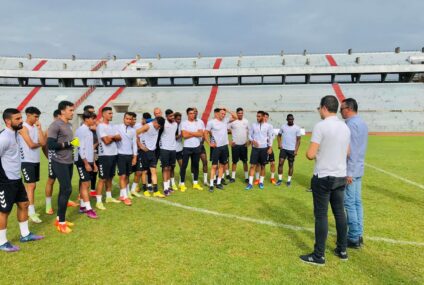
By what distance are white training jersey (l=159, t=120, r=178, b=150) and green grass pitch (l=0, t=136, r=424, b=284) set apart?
1493mm

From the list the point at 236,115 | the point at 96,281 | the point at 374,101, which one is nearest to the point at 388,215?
the point at 236,115

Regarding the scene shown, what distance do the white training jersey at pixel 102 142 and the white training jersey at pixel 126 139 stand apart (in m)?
0.26

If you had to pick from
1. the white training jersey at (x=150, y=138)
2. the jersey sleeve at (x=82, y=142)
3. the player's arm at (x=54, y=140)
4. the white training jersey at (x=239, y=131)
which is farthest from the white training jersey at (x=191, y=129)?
the player's arm at (x=54, y=140)

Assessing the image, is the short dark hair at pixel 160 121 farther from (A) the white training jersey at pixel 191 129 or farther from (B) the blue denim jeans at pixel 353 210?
(B) the blue denim jeans at pixel 353 210

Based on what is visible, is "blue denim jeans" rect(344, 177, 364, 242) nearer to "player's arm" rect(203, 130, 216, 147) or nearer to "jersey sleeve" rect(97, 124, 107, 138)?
"player's arm" rect(203, 130, 216, 147)

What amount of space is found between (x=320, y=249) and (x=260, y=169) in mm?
4668

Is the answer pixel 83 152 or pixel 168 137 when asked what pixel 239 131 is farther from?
pixel 83 152

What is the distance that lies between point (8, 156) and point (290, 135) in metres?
7.11

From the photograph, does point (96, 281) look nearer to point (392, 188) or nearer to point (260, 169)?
point (260, 169)

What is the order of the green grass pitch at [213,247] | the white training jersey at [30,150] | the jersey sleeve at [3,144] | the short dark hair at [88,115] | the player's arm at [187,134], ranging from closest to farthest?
the green grass pitch at [213,247] < the jersey sleeve at [3,144] < the white training jersey at [30,150] < the short dark hair at [88,115] < the player's arm at [187,134]

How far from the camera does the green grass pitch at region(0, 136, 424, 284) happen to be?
3.66 metres

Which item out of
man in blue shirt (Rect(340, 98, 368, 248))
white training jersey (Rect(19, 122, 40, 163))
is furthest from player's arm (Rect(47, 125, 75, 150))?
man in blue shirt (Rect(340, 98, 368, 248))

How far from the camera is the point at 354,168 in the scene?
14.3ft

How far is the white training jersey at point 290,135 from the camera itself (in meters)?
8.55
